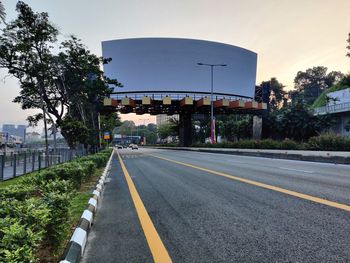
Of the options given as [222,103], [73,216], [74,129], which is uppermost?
[222,103]

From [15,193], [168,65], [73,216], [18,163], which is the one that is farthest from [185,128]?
[15,193]

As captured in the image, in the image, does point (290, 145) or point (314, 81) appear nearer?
point (290, 145)

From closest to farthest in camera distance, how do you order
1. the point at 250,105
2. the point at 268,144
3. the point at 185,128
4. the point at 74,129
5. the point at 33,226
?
the point at 33,226, the point at 74,129, the point at 268,144, the point at 250,105, the point at 185,128

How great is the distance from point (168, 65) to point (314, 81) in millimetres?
67456

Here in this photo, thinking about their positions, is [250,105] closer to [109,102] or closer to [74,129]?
A: [109,102]

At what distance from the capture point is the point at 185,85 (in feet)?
243

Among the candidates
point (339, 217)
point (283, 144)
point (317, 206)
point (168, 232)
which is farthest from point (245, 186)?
point (283, 144)

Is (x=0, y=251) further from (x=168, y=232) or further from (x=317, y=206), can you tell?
(x=317, y=206)

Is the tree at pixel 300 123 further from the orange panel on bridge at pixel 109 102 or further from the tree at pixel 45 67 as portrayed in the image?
the tree at pixel 45 67

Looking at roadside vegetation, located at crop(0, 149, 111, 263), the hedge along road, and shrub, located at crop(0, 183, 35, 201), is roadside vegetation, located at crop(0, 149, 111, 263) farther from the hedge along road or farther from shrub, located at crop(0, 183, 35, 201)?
the hedge along road

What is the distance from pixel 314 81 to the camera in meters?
113

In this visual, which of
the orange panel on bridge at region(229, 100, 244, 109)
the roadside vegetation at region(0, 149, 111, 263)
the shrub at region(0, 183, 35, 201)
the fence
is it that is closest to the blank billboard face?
the orange panel on bridge at region(229, 100, 244, 109)

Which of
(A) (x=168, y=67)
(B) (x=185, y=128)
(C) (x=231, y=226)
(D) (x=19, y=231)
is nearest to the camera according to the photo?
(D) (x=19, y=231)

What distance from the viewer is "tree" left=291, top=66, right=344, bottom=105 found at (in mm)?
108562
